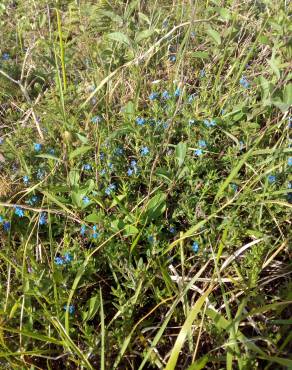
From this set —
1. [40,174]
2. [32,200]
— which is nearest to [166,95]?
[40,174]

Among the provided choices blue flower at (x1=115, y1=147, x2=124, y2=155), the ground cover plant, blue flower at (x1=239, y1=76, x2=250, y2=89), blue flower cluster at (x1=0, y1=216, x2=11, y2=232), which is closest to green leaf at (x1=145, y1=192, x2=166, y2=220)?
the ground cover plant

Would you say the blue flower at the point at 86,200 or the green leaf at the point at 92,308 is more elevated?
the blue flower at the point at 86,200

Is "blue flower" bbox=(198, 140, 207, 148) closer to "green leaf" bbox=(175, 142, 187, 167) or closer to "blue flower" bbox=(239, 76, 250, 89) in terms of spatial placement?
"green leaf" bbox=(175, 142, 187, 167)

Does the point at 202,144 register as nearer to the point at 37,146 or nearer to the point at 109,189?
the point at 109,189

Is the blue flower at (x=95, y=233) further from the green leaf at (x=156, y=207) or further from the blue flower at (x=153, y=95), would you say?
the blue flower at (x=153, y=95)

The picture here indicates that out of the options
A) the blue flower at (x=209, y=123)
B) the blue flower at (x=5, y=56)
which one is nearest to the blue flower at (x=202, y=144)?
the blue flower at (x=209, y=123)

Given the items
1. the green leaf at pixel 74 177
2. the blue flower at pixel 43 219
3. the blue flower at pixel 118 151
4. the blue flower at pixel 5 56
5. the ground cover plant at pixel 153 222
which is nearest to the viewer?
the ground cover plant at pixel 153 222

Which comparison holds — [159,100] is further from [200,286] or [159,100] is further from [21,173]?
[200,286]

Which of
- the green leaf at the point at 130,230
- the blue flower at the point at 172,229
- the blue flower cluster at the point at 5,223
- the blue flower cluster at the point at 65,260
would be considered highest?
the green leaf at the point at 130,230

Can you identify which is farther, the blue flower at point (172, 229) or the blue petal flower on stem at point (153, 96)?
the blue petal flower on stem at point (153, 96)
